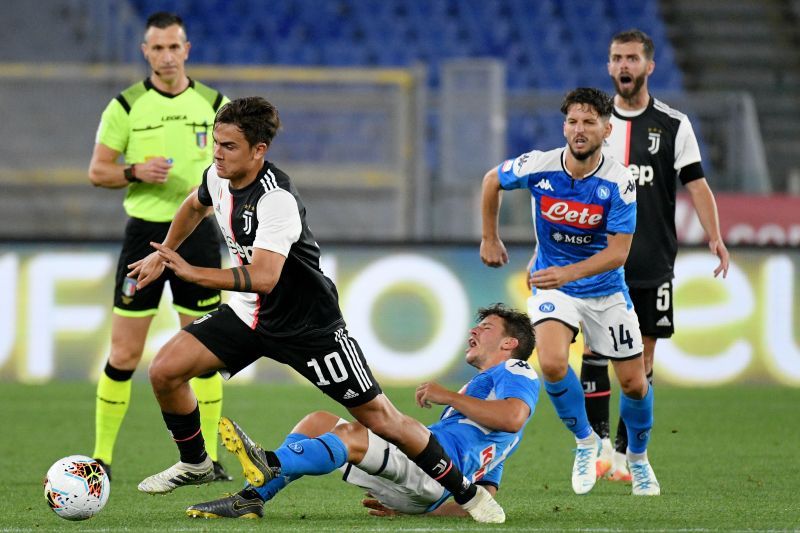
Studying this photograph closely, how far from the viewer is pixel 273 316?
5.36 metres

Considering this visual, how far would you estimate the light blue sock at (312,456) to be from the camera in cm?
505

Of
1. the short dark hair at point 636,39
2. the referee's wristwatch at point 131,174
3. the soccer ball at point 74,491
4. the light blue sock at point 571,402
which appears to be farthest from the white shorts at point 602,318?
the soccer ball at point 74,491

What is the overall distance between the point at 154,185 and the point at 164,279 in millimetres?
521

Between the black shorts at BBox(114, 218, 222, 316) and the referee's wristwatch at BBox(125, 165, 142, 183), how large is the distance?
0.19 metres

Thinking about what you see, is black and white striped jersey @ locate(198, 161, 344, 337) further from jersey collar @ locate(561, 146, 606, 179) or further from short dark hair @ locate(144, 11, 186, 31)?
short dark hair @ locate(144, 11, 186, 31)

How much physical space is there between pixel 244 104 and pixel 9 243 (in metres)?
6.28

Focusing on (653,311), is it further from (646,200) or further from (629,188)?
(629,188)

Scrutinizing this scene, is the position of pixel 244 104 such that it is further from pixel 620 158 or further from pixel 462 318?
pixel 462 318

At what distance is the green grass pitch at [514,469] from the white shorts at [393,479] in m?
0.08

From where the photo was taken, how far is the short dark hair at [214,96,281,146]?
523cm

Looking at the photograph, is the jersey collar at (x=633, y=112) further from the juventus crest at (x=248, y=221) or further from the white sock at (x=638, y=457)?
the juventus crest at (x=248, y=221)

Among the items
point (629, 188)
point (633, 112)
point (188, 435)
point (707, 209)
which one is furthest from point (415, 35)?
point (188, 435)

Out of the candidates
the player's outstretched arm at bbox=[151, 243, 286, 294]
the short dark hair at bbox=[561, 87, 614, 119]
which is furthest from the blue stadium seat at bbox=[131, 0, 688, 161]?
the player's outstretched arm at bbox=[151, 243, 286, 294]

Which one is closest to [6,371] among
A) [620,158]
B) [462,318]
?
[462,318]
